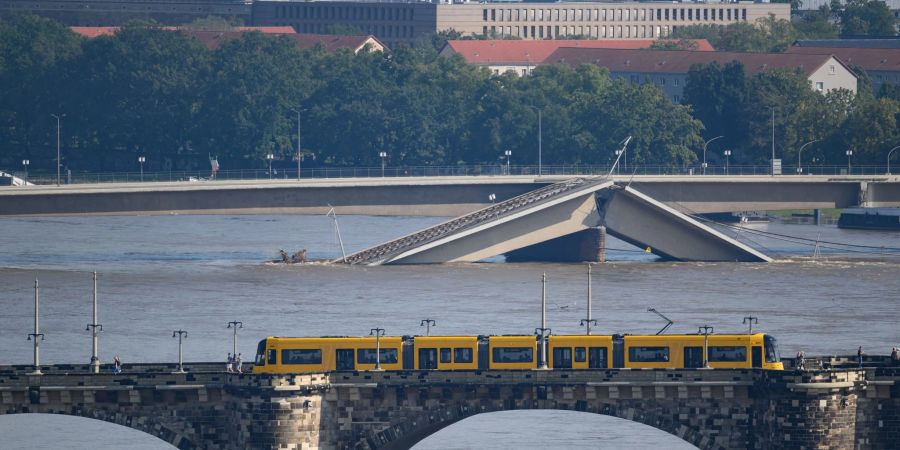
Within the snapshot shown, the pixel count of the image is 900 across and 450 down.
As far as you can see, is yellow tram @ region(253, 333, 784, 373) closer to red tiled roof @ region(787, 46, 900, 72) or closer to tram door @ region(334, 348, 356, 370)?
tram door @ region(334, 348, 356, 370)

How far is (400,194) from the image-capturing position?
11675 cm

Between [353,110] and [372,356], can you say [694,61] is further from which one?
[372,356]

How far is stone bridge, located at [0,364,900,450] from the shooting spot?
5884cm

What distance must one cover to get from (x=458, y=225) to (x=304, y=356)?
47479mm

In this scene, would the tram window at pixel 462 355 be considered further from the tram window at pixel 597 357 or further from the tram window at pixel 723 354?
the tram window at pixel 723 354

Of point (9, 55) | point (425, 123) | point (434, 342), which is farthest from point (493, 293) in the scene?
point (9, 55)

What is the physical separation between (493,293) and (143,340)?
768 inches

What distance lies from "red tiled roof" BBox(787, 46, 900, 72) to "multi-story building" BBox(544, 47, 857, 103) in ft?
26.1

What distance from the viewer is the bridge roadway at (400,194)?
109 metres

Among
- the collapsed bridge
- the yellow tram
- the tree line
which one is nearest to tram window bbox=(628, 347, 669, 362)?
the yellow tram

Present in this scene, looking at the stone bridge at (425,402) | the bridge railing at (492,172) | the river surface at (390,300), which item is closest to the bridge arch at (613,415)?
the stone bridge at (425,402)

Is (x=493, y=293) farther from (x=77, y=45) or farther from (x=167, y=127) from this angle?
(x=77, y=45)

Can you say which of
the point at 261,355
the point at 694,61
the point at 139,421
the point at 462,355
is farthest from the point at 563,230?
the point at 694,61

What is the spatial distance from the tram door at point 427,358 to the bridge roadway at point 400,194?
48.3 meters
